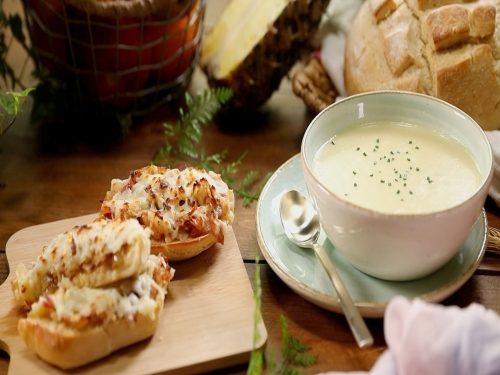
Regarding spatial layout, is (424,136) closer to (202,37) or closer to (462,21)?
(462,21)

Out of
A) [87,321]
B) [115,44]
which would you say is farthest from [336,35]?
[87,321]

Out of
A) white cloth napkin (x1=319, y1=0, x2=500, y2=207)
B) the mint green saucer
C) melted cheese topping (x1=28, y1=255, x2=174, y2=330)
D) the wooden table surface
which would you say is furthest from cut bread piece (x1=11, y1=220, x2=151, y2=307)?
white cloth napkin (x1=319, y1=0, x2=500, y2=207)

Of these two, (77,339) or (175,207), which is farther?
(175,207)

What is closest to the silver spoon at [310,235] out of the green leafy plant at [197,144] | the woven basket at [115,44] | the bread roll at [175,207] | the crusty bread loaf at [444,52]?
the bread roll at [175,207]

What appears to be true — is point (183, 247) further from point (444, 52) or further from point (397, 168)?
point (444, 52)

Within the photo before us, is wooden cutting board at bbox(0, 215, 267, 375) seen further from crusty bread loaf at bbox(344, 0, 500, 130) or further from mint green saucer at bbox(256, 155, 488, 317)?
crusty bread loaf at bbox(344, 0, 500, 130)

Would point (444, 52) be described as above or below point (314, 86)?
above
